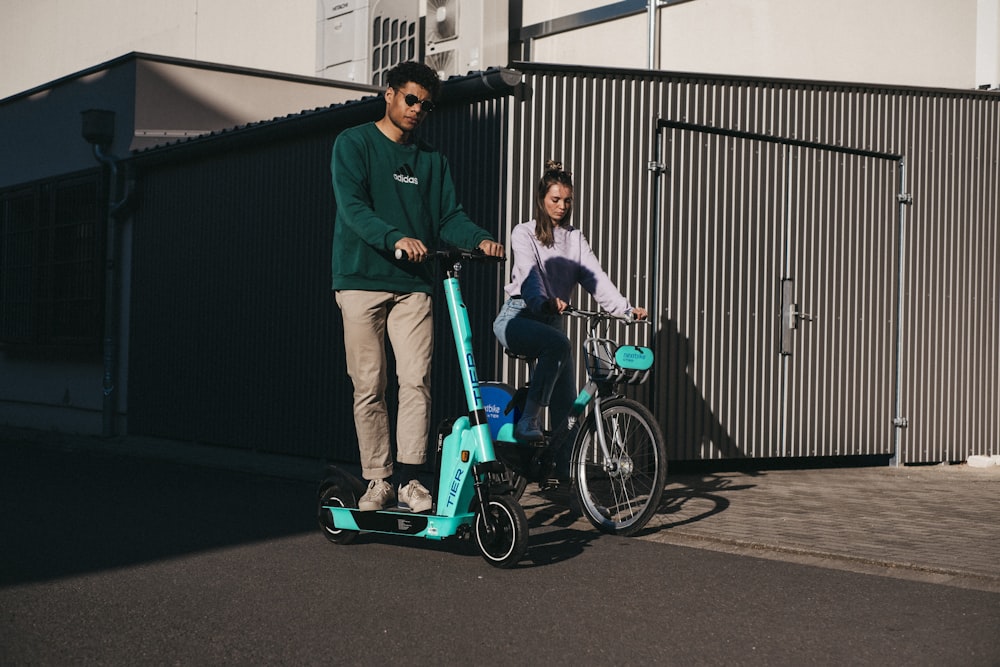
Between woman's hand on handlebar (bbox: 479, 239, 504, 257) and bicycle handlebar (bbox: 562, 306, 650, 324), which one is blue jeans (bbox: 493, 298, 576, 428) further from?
woman's hand on handlebar (bbox: 479, 239, 504, 257)

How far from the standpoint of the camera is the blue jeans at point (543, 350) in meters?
6.73

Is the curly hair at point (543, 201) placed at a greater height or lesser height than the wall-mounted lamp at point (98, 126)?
lesser

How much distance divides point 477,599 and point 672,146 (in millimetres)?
5613

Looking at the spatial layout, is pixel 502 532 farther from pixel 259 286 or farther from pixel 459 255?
pixel 259 286

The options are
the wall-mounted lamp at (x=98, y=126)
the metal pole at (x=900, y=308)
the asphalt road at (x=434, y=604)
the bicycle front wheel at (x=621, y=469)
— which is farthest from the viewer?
the wall-mounted lamp at (x=98, y=126)

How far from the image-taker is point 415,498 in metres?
5.62

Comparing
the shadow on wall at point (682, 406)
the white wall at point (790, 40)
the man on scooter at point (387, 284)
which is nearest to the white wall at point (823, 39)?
the white wall at point (790, 40)

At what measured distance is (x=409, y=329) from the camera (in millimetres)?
5820

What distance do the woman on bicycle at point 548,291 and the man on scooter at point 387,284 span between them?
935mm

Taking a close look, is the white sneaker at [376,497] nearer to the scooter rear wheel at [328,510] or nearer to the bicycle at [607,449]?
the scooter rear wheel at [328,510]

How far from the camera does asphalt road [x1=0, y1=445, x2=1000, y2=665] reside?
3.99 m

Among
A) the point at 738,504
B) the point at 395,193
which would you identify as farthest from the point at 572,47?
the point at 395,193

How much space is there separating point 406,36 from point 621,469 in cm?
1227

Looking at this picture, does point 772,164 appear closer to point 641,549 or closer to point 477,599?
point 641,549
